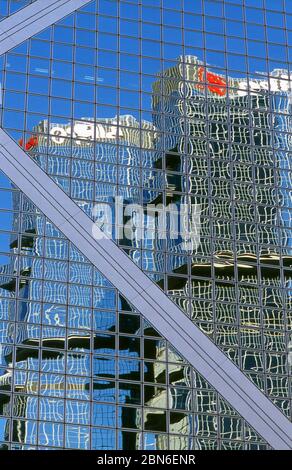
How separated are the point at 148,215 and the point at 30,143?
17.0ft

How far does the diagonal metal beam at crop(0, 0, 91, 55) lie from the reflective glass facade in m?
0.32

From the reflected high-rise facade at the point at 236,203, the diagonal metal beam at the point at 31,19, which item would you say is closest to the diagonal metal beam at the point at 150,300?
the reflected high-rise facade at the point at 236,203

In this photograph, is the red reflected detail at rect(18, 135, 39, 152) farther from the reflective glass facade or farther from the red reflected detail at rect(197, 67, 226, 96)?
the red reflected detail at rect(197, 67, 226, 96)

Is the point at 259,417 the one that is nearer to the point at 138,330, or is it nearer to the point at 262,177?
the point at 138,330

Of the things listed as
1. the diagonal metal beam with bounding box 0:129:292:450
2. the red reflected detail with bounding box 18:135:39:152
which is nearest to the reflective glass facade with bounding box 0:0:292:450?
the red reflected detail with bounding box 18:135:39:152

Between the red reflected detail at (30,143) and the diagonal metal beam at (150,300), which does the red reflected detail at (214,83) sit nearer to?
the red reflected detail at (30,143)

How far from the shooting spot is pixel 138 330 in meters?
53.8

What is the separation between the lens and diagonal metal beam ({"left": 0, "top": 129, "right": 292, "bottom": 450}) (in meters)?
53.8

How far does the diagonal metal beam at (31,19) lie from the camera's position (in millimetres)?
57906

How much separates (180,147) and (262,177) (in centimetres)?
346

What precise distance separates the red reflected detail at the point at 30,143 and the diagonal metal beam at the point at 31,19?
3.91m
